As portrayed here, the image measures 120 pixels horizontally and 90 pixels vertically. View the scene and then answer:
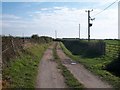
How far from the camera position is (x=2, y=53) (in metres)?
17.6

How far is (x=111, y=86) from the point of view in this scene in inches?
517

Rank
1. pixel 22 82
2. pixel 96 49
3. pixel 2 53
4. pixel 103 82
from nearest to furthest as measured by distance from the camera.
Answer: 1. pixel 22 82
2. pixel 103 82
3. pixel 2 53
4. pixel 96 49

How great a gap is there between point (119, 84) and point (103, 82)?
98 centimetres

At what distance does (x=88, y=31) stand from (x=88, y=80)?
4157cm

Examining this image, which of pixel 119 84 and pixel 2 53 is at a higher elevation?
pixel 2 53

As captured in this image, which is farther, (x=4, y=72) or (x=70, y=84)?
(x=4, y=72)

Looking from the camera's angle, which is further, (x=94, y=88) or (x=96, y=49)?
(x=96, y=49)

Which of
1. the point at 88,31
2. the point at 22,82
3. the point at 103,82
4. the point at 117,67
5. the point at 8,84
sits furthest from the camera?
the point at 88,31

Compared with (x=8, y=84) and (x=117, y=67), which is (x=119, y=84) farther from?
(x=117, y=67)

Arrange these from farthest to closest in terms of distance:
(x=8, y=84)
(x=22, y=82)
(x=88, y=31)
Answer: (x=88, y=31), (x=22, y=82), (x=8, y=84)

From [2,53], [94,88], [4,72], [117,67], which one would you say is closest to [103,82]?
[94,88]

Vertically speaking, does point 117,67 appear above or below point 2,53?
below

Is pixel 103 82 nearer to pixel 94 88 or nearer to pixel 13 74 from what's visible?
pixel 94 88

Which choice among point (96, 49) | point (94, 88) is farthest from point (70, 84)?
point (96, 49)
